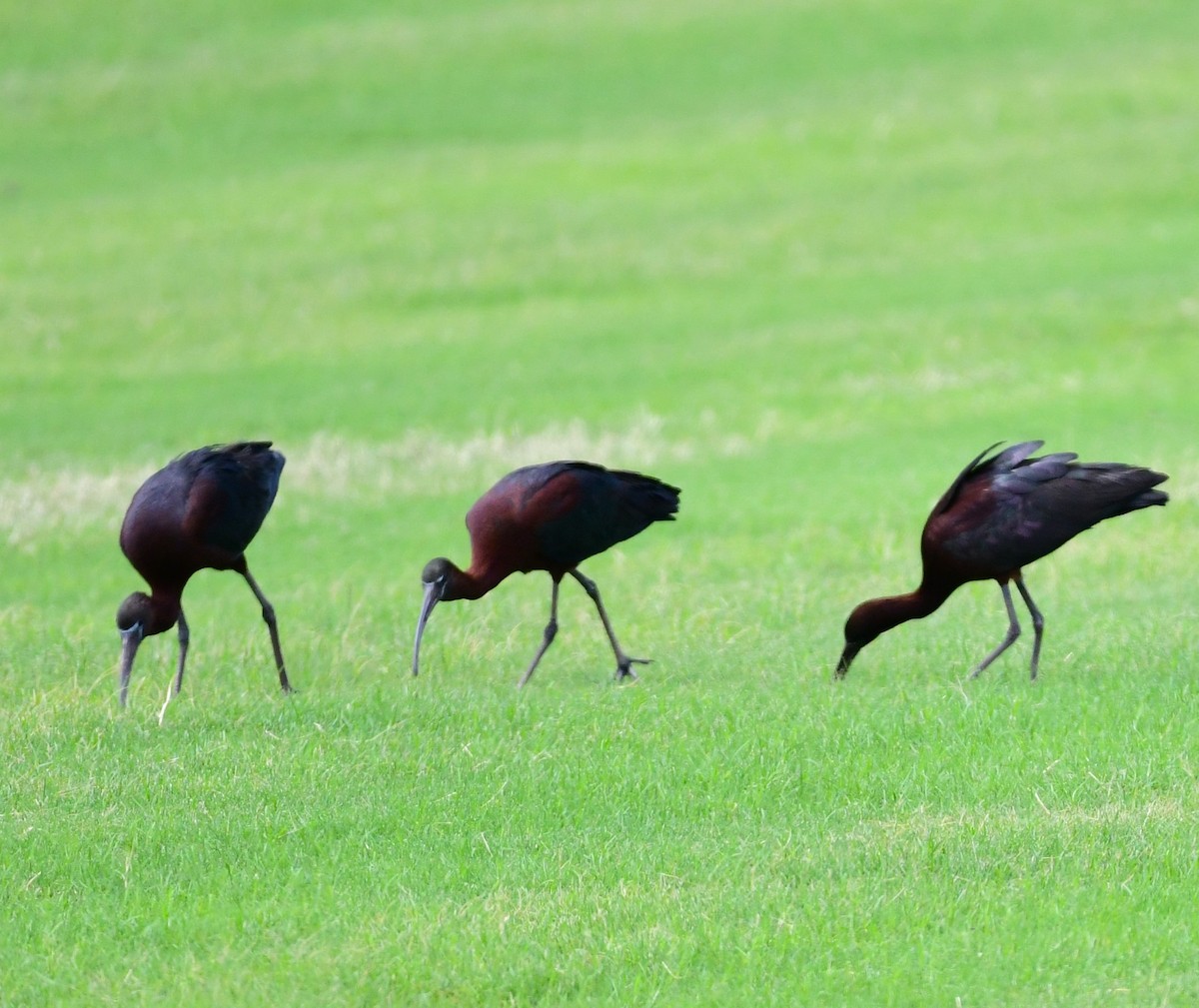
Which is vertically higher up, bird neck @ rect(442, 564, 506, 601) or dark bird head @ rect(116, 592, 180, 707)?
bird neck @ rect(442, 564, 506, 601)

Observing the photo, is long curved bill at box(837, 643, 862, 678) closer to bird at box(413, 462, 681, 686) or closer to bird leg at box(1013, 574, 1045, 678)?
bird leg at box(1013, 574, 1045, 678)

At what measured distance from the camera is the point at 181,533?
29.7ft

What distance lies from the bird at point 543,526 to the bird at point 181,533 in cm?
99

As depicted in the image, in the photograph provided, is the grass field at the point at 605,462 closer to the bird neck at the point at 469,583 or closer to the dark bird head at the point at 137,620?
the dark bird head at the point at 137,620

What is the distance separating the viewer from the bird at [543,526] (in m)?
9.42

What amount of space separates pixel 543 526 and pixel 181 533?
69.2 inches

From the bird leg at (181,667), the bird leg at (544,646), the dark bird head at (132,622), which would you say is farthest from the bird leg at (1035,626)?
the dark bird head at (132,622)

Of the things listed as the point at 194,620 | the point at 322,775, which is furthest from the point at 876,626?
the point at 194,620

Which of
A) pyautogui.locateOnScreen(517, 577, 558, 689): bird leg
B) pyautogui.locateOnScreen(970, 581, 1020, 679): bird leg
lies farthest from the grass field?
pyautogui.locateOnScreen(970, 581, 1020, 679): bird leg

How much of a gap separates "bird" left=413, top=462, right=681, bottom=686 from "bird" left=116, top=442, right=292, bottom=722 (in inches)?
39.2

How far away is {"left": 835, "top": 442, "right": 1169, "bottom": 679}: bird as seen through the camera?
8906 mm

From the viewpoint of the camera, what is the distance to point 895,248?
82.1ft

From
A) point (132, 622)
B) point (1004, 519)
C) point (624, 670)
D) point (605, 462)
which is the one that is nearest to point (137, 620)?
point (132, 622)

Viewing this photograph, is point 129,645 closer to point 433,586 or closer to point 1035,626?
point 433,586
